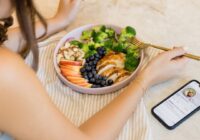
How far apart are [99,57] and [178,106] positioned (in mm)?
243

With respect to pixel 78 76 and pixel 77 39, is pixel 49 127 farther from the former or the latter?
pixel 77 39

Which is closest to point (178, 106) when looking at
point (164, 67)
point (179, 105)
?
point (179, 105)

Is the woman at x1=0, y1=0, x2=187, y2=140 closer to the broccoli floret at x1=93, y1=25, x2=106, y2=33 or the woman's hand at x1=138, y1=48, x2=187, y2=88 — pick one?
the woman's hand at x1=138, y1=48, x2=187, y2=88

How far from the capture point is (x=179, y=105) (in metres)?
0.81

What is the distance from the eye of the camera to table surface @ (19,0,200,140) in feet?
2.87

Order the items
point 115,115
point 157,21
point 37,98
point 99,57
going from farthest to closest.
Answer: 1. point 157,21
2. point 99,57
3. point 115,115
4. point 37,98

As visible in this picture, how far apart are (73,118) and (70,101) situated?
0.17ft

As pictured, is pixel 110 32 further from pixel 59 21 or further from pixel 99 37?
pixel 59 21

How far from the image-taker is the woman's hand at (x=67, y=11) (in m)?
1.09

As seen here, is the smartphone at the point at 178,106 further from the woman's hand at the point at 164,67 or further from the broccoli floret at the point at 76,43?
the broccoli floret at the point at 76,43

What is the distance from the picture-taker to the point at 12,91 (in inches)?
25.3

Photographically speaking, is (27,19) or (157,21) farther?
(157,21)

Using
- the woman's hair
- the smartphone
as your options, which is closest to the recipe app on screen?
the smartphone

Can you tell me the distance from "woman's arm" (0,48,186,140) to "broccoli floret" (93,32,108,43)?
17 cm
